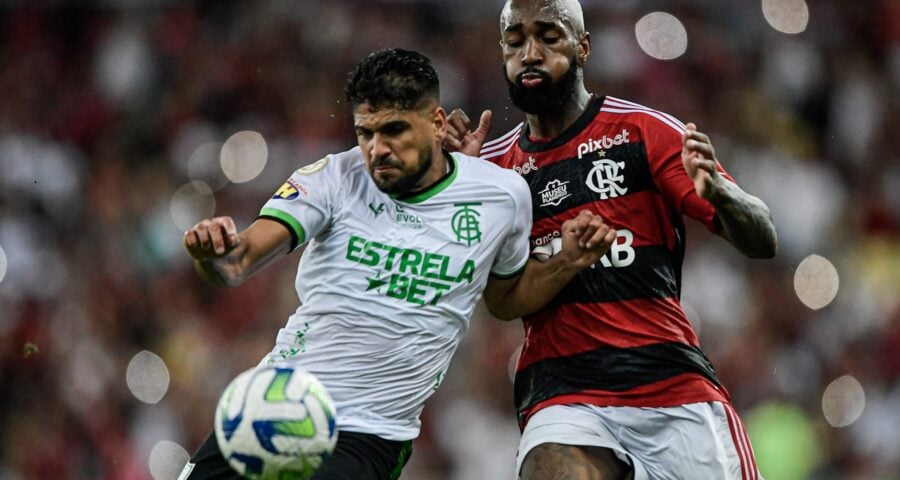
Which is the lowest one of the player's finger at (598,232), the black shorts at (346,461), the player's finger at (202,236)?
the black shorts at (346,461)

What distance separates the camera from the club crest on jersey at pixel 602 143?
5320mm

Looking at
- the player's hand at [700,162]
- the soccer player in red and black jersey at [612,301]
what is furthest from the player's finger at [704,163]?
the soccer player in red and black jersey at [612,301]

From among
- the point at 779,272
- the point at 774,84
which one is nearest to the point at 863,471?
the point at 779,272

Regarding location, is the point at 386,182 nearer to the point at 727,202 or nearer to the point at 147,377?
the point at 727,202

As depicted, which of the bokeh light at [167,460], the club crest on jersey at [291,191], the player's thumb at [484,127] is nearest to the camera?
the club crest on jersey at [291,191]

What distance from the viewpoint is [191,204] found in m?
10.6

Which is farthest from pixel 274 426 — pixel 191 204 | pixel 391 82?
pixel 191 204

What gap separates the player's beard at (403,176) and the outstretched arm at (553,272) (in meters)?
0.58

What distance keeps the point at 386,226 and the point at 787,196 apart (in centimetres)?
706

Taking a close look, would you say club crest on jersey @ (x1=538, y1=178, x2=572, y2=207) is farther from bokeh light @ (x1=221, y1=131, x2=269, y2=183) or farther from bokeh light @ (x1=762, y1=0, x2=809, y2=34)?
bokeh light @ (x1=762, y1=0, x2=809, y2=34)

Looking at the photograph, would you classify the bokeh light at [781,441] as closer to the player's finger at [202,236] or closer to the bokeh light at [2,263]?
the bokeh light at [2,263]

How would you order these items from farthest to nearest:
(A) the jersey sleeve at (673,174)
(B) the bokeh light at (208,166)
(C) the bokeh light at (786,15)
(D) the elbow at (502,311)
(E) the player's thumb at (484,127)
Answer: (C) the bokeh light at (786,15)
(B) the bokeh light at (208,166)
(E) the player's thumb at (484,127)
(D) the elbow at (502,311)
(A) the jersey sleeve at (673,174)

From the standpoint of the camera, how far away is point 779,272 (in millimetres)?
10984

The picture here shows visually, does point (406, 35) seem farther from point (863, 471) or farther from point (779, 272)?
point (863, 471)
